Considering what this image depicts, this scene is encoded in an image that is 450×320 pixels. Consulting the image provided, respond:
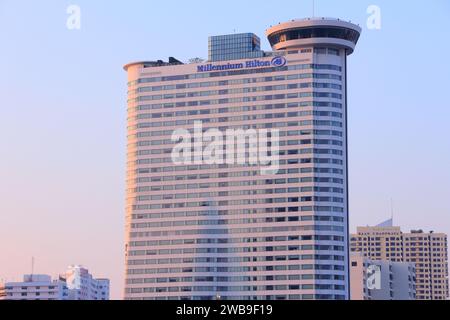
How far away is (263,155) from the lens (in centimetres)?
12400

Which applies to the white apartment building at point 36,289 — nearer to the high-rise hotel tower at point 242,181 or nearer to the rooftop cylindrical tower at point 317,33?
the high-rise hotel tower at point 242,181

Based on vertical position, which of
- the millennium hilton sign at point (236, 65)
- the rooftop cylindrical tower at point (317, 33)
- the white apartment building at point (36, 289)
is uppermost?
the rooftop cylindrical tower at point (317, 33)

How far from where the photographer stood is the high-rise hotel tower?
360 ft

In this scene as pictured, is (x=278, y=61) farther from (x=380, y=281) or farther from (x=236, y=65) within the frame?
(x=380, y=281)

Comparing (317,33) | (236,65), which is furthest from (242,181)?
(317,33)

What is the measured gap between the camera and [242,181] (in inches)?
4515

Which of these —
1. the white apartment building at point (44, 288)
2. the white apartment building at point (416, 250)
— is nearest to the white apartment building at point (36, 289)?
the white apartment building at point (44, 288)

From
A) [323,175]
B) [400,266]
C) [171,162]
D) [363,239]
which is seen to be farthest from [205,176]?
[363,239]

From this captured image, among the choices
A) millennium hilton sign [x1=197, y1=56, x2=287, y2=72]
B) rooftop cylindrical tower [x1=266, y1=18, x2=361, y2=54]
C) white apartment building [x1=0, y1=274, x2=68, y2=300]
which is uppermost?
rooftop cylindrical tower [x1=266, y1=18, x2=361, y2=54]

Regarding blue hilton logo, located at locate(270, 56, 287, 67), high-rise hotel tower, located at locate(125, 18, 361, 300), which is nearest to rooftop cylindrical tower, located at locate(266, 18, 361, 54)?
high-rise hotel tower, located at locate(125, 18, 361, 300)

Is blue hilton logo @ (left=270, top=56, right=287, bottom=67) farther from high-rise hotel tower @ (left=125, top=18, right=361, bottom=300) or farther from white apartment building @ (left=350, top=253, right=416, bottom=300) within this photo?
white apartment building @ (left=350, top=253, right=416, bottom=300)

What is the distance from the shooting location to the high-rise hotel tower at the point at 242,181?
360 feet
